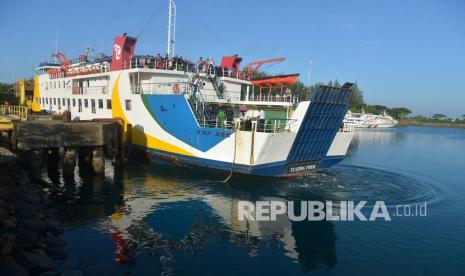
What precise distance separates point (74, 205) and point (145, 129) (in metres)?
8.24

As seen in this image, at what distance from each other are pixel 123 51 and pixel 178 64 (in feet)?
11.9

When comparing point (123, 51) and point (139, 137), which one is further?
point (123, 51)

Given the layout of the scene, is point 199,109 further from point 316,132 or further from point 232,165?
point 316,132

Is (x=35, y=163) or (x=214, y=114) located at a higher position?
(x=214, y=114)

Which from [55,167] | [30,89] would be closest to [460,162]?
[55,167]

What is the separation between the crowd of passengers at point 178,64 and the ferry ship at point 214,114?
0.20 feet

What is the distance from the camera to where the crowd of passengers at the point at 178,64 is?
21.4m

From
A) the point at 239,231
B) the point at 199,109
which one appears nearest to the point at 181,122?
the point at 199,109

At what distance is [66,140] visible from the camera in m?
16.9

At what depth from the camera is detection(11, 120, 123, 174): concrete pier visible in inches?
622

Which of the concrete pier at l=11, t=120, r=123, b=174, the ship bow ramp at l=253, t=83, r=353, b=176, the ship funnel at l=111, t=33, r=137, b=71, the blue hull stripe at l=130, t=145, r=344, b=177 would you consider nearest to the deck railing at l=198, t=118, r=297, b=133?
the ship bow ramp at l=253, t=83, r=353, b=176

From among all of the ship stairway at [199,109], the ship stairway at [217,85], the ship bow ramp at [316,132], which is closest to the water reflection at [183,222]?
the ship bow ramp at [316,132]

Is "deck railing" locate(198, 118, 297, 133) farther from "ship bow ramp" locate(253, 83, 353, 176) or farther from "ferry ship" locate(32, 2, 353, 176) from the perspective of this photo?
"ship bow ramp" locate(253, 83, 353, 176)

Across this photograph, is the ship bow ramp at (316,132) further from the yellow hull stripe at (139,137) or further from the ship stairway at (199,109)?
the yellow hull stripe at (139,137)
